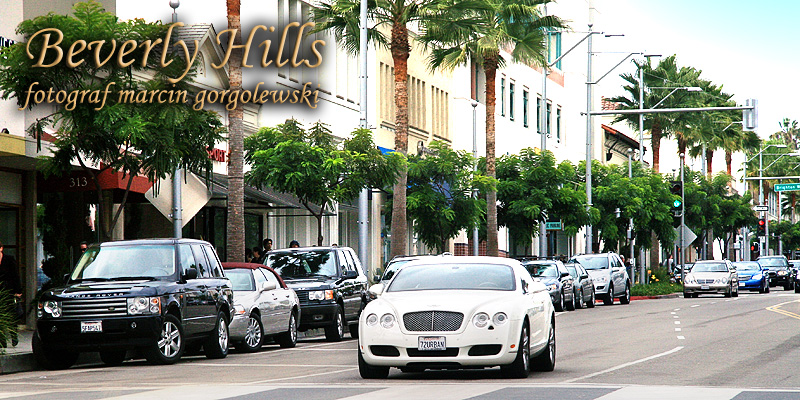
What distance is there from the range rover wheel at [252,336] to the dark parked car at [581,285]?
19.8 m

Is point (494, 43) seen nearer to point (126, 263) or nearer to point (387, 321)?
point (126, 263)

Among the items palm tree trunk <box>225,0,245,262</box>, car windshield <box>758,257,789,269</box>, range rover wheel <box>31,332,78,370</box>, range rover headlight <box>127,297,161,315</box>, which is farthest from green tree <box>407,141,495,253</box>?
car windshield <box>758,257,789,269</box>

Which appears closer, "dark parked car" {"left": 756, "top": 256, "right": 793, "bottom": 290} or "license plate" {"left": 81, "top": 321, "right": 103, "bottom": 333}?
"license plate" {"left": 81, "top": 321, "right": 103, "bottom": 333}

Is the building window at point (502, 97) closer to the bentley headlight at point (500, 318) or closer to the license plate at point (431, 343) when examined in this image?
the bentley headlight at point (500, 318)

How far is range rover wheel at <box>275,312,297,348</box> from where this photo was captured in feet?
74.6

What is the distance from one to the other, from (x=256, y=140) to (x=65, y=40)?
10.6 meters

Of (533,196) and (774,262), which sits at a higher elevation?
(533,196)

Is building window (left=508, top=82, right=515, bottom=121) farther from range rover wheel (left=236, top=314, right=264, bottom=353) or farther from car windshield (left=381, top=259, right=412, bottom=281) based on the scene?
range rover wheel (left=236, top=314, right=264, bottom=353)

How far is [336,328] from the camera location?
24.2m

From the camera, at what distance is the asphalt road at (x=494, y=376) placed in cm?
1298

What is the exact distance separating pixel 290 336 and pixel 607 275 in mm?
23137

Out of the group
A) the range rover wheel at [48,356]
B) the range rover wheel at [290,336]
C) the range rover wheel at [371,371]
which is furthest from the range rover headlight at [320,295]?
the range rover wheel at [371,371]

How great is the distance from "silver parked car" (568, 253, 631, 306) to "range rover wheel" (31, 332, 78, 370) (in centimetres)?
2708

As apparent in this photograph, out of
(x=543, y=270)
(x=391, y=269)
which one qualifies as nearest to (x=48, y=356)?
(x=391, y=269)
